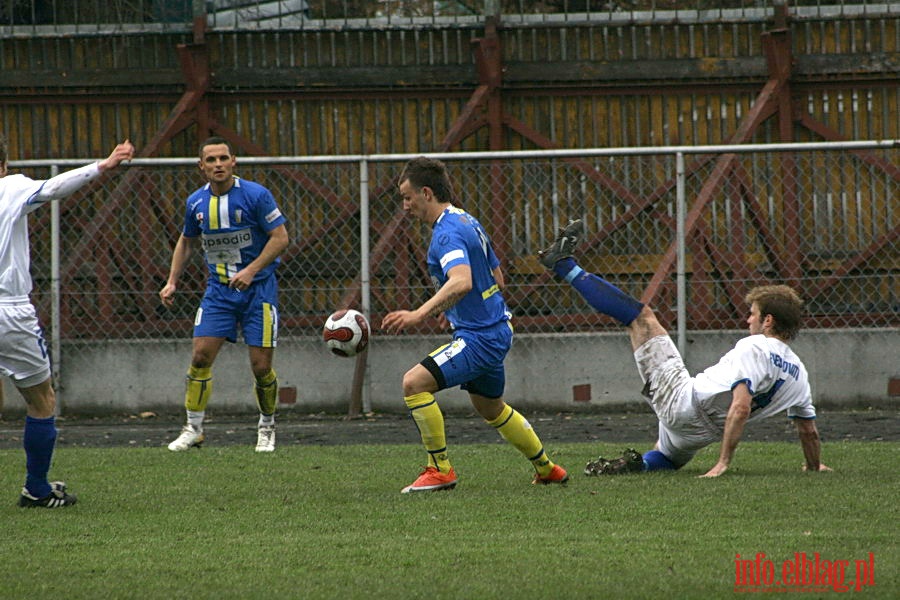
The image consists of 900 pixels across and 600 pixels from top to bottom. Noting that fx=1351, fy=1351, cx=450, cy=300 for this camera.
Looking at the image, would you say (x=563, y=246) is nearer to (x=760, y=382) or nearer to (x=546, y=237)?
(x=760, y=382)

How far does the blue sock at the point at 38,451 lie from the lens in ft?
23.0

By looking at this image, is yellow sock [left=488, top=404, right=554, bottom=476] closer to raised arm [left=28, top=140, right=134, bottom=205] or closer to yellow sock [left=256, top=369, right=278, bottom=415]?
raised arm [left=28, top=140, right=134, bottom=205]

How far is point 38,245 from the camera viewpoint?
41.1ft

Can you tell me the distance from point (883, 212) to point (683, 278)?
2.20 meters

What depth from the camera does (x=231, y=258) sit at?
9453mm

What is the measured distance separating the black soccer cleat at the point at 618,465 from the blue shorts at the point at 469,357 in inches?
41.1

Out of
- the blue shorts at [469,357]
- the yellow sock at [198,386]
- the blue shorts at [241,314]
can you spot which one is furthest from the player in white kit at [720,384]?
the yellow sock at [198,386]

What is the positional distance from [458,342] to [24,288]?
7.43 ft

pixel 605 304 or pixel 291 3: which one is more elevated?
pixel 291 3

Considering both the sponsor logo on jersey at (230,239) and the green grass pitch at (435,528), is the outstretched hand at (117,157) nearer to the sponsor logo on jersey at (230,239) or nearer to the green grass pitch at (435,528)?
the green grass pitch at (435,528)

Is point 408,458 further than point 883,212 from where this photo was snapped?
No

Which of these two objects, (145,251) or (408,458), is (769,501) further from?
(145,251)

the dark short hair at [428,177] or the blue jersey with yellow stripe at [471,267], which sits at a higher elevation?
the dark short hair at [428,177]

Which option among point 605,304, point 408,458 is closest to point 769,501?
point 605,304
